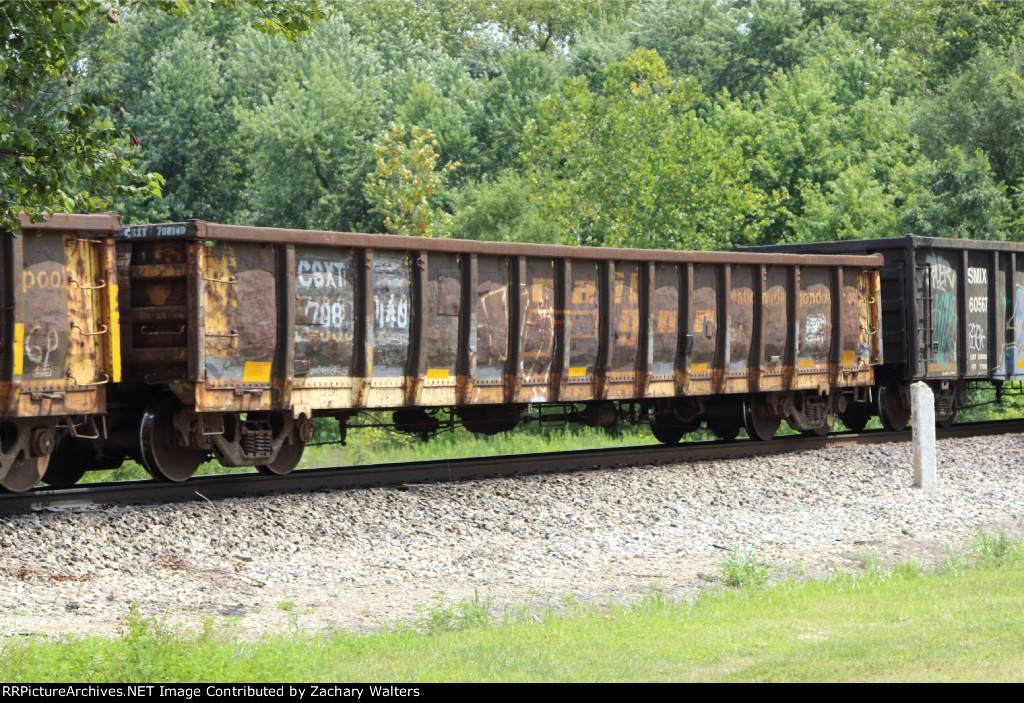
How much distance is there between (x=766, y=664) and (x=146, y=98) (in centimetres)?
4622

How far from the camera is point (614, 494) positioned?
12.9 meters

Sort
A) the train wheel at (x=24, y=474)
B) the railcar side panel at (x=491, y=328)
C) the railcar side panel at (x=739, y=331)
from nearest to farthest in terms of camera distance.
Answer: the train wheel at (x=24, y=474) < the railcar side panel at (x=491, y=328) < the railcar side panel at (x=739, y=331)

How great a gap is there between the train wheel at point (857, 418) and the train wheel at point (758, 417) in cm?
308

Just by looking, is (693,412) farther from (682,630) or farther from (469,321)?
(682,630)

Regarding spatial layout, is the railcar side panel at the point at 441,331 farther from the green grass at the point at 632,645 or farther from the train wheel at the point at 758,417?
the train wheel at the point at 758,417

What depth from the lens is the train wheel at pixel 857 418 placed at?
20.2m

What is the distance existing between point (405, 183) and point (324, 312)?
29.6 meters

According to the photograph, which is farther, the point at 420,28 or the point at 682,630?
the point at 420,28

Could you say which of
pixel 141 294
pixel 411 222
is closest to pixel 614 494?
pixel 141 294

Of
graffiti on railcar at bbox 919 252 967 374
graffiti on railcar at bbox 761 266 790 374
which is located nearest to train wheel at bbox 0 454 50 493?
graffiti on railcar at bbox 761 266 790 374

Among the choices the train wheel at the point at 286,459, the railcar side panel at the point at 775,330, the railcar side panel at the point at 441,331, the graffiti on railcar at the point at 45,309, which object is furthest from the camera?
the railcar side panel at the point at 775,330

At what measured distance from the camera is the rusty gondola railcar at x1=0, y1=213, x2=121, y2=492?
10336mm

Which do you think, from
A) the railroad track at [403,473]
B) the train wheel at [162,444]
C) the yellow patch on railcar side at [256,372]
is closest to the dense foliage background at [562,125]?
the yellow patch on railcar side at [256,372]

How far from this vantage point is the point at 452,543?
10516mm
